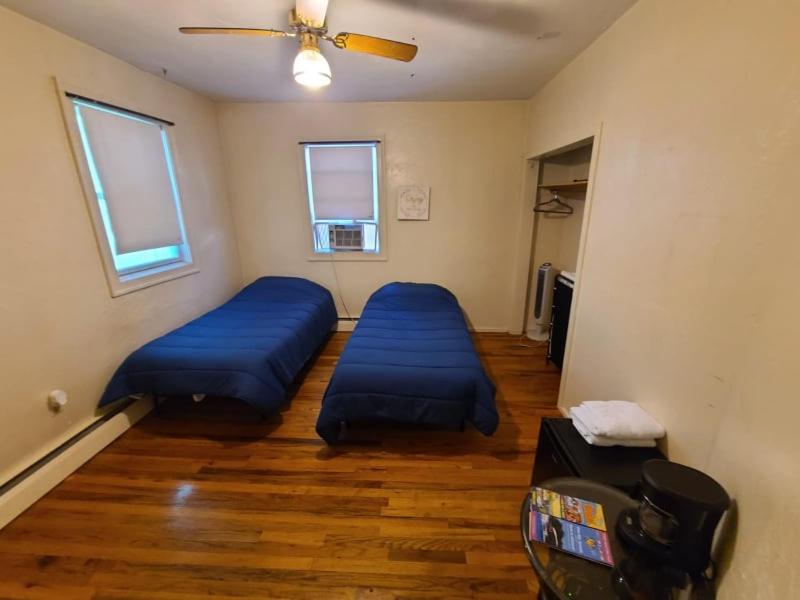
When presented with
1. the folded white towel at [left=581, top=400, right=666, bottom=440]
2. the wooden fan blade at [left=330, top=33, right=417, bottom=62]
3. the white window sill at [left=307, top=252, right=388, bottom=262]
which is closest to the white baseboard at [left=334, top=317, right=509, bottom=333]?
the white window sill at [left=307, top=252, right=388, bottom=262]

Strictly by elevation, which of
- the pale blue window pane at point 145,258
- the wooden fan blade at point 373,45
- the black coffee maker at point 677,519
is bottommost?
the black coffee maker at point 677,519

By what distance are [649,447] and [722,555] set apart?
42 cm

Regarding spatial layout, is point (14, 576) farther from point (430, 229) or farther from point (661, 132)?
point (430, 229)

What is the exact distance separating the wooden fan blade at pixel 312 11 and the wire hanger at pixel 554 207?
100 inches

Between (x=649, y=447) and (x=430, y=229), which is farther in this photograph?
(x=430, y=229)

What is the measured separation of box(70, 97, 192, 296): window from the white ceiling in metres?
0.43

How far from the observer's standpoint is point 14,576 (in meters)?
1.37

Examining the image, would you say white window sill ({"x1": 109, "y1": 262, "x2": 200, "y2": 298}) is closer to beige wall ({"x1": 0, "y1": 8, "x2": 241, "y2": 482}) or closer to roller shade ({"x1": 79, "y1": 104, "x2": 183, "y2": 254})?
beige wall ({"x1": 0, "y1": 8, "x2": 241, "y2": 482})

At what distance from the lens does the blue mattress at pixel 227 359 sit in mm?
2123

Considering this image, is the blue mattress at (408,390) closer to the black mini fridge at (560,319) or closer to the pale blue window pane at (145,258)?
the black mini fridge at (560,319)

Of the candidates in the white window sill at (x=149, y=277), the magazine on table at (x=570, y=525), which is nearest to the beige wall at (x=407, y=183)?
the white window sill at (x=149, y=277)

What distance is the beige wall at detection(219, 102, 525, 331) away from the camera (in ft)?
10.8

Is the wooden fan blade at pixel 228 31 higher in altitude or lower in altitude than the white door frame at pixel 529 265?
higher

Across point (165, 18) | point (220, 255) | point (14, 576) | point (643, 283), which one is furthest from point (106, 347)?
point (643, 283)
